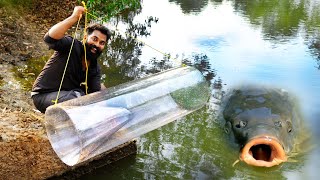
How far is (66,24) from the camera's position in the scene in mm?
4582

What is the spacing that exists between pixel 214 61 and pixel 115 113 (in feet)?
22.8

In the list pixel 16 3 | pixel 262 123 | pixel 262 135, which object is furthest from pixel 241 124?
pixel 16 3

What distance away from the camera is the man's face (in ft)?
16.4

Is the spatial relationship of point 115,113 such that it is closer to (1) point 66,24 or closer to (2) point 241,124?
(1) point 66,24

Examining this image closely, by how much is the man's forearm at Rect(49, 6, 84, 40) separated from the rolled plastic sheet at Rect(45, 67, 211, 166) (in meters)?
0.72

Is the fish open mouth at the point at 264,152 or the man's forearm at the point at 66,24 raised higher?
the man's forearm at the point at 66,24

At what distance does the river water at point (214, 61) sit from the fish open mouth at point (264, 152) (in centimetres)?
83

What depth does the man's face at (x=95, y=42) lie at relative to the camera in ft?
16.4

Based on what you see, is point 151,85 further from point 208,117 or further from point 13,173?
point 208,117

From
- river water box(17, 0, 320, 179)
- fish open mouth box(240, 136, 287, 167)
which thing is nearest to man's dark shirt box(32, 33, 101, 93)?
river water box(17, 0, 320, 179)

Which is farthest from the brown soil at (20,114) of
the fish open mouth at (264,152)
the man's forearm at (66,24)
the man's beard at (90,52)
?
the fish open mouth at (264,152)

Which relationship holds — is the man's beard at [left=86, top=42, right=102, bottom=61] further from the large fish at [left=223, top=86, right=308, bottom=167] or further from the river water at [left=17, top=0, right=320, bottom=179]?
the large fish at [left=223, top=86, right=308, bottom=167]

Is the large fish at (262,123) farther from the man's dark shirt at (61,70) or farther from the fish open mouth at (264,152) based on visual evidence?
the man's dark shirt at (61,70)

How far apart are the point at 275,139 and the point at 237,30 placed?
10154 mm
